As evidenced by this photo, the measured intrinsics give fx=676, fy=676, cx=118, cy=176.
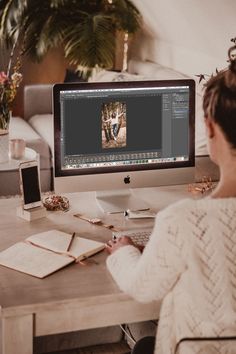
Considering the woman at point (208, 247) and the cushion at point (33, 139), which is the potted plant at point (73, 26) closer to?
the cushion at point (33, 139)

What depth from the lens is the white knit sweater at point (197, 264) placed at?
5.08ft

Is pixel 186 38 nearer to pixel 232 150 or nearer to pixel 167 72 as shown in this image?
pixel 167 72

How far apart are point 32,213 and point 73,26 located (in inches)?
142

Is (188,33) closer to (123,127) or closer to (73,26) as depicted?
(73,26)

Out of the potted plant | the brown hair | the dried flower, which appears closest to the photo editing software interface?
the dried flower

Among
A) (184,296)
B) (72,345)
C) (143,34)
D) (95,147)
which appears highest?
(143,34)

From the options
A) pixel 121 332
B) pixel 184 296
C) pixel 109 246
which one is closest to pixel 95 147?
pixel 109 246

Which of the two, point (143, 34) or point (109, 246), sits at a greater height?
point (143, 34)

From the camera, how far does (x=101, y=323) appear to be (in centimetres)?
183

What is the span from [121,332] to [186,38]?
10.0 ft

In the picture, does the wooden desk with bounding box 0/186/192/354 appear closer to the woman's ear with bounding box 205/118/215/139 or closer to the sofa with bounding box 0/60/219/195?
the woman's ear with bounding box 205/118/215/139

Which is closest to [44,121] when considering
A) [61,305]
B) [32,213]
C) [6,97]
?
[6,97]

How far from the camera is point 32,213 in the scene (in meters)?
2.32

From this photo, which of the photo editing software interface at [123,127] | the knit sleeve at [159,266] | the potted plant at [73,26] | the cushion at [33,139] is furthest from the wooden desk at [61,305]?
the potted plant at [73,26]
